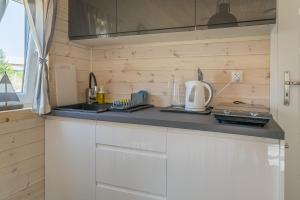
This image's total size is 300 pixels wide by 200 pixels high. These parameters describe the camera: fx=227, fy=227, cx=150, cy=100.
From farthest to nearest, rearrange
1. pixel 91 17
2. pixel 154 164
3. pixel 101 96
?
pixel 101 96
pixel 91 17
pixel 154 164

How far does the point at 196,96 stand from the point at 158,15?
2.09ft

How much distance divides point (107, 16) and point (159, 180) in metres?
1.29

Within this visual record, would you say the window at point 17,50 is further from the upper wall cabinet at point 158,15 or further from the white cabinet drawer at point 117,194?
the white cabinet drawer at point 117,194

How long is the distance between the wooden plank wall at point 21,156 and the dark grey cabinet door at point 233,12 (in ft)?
4.49

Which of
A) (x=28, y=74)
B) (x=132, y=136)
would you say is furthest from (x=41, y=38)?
(x=132, y=136)

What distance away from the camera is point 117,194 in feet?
4.74

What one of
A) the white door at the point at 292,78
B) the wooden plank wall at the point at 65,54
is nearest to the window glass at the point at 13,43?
the wooden plank wall at the point at 65,54

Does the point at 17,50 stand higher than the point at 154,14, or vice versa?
the point at 154,14

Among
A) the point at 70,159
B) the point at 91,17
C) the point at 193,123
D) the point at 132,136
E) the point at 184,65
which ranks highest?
the point at 91,17

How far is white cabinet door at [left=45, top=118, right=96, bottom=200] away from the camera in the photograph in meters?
1.53

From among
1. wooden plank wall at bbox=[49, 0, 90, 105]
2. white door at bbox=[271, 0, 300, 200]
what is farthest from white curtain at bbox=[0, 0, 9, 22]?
white door at bbox=[271, 0, 300, 200]

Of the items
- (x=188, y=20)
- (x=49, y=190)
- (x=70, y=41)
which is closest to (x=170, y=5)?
(x=188, y=20)

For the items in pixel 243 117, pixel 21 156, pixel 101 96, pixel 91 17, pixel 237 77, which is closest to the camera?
pixel 243 117

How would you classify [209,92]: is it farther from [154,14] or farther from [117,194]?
[117,194]
